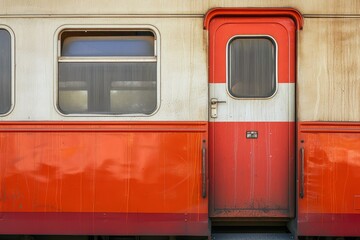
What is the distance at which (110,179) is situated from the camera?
3742 mm

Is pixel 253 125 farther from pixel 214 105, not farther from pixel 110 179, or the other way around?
pixel 110 179

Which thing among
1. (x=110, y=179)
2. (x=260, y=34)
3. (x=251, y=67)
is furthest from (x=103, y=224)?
(x=260, y=34)

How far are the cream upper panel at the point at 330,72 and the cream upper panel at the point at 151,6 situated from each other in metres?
0.15

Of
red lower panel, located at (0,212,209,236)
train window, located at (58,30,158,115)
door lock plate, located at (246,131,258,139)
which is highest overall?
train window, located at (58,30,158,115)

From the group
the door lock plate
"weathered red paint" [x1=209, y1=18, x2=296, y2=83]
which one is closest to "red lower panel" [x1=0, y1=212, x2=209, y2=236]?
the door lock plate

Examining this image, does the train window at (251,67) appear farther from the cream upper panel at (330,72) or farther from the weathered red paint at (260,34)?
the cream upper panel at (330,72)

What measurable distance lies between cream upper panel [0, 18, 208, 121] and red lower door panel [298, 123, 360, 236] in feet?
3.74

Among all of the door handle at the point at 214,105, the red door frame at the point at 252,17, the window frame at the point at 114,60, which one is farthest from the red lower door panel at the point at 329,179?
the window frame at the point at 114,60

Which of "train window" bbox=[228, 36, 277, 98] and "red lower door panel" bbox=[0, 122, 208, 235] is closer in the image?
"red lower door panel" bbox=[0, 122, 208, 235]

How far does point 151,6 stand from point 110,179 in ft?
5.88

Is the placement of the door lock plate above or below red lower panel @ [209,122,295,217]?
above

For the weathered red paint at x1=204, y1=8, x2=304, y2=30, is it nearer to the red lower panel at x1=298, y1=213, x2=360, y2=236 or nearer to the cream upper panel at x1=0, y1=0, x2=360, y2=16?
the cream upper panel at x1=0, y1=0, x2=360, y2=16

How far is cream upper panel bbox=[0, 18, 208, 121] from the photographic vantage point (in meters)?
3.76

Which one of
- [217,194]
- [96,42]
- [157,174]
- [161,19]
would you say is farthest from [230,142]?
[96,42]
